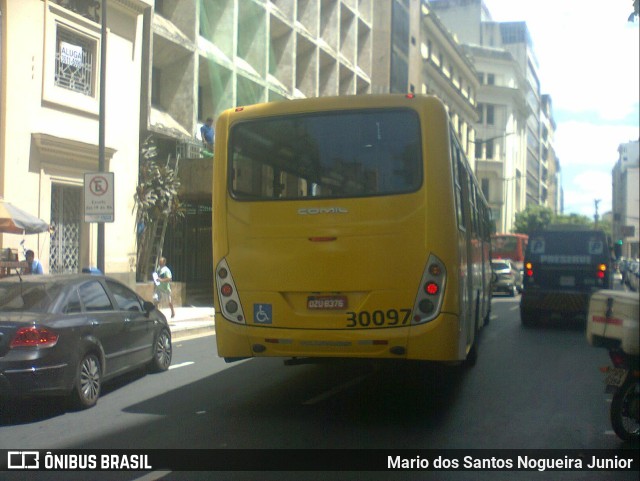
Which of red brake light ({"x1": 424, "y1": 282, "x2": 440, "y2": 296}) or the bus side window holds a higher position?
the bus side window

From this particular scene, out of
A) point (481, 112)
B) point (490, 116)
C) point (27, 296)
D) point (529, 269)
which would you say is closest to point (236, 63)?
point (529, 269)

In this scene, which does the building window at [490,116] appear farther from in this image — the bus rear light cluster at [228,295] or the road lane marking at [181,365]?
the bus rear light cluster at [228,295]

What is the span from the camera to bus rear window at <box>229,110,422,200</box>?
756 cm

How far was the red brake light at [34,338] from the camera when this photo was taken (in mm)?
7516

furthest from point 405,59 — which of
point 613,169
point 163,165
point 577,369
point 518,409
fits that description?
point 613,169

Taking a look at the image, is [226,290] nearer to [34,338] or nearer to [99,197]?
[34,338]

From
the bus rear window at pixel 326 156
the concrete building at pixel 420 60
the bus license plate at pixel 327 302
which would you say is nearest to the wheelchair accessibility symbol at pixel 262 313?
the bus license plate at pixel 327 302

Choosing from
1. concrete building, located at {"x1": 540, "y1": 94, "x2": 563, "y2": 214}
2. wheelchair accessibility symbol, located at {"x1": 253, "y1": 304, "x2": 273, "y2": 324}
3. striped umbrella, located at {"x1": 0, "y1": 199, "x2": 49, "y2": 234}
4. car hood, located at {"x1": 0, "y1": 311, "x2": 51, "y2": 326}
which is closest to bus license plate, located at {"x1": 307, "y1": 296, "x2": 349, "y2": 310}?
wheelchair accessibility symbol, located at {"x1": 253, "y1": 304, "x2": 273, "y2": 324}

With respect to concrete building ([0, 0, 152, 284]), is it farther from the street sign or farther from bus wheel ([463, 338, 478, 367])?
bus wheel ([463, 338, 478, 367])

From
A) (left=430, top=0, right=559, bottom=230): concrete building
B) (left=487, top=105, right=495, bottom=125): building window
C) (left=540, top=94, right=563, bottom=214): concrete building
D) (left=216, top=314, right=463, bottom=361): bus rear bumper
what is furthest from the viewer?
(left=540, top=94, right=563, bottom=214): concrete building

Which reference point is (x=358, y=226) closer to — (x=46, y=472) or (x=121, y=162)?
(x=46, y=472)

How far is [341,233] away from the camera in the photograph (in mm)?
7531

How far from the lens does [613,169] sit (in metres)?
184

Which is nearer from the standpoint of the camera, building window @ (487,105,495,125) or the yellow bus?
the yellow bus
